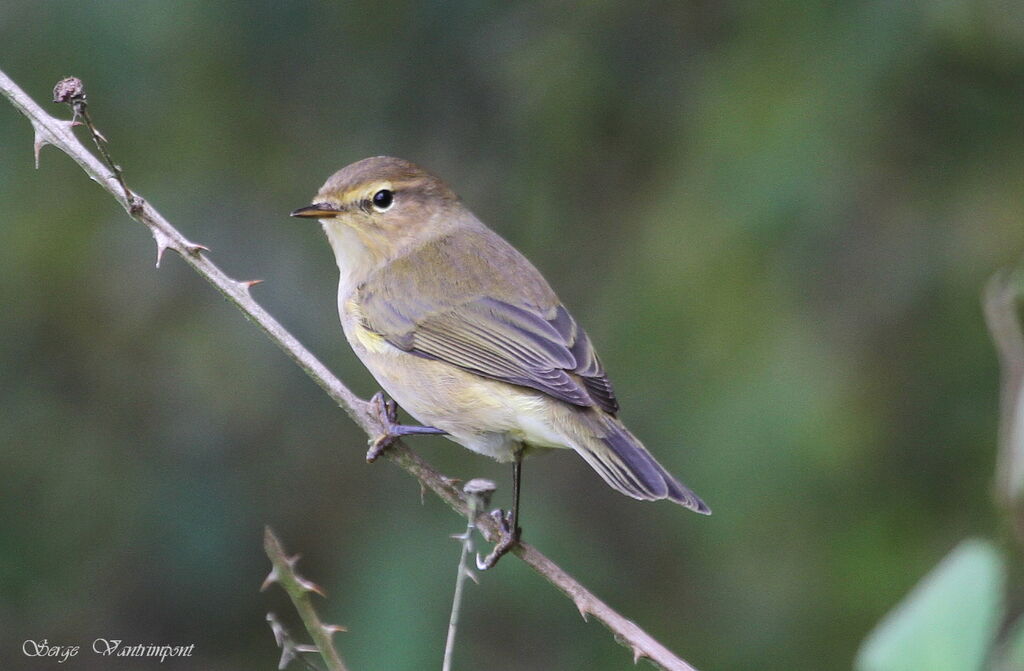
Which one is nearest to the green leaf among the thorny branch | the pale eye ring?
the thorny branch

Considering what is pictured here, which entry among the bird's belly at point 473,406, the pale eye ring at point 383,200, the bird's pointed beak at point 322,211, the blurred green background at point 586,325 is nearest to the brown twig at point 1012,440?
the bird's belly at point 473,406

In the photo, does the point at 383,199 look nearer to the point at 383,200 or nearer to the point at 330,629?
the point at 383,200

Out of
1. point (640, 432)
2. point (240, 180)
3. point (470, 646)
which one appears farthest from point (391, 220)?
point (470, 646)

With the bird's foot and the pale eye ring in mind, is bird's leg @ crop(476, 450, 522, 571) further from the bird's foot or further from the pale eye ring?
the pale eye ring

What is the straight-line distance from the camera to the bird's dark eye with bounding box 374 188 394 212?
4035mm

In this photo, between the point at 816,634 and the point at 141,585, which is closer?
the point at 816,634

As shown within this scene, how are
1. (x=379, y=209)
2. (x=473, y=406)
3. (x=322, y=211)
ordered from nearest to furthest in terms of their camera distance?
(x=473, y=406) → (x=322, y=211) → (x=379, y=209)

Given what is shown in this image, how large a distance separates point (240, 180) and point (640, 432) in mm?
2000

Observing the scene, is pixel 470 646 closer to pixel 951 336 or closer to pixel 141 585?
pixel 141 585

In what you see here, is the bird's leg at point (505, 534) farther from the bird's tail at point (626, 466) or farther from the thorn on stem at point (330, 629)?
the thorn on stem at point (330, 629)

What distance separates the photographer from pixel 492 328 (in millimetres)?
3672

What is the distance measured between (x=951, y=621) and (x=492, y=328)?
2800 mm

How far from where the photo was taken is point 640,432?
4.86 m

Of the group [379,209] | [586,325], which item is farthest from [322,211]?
[586,325]
